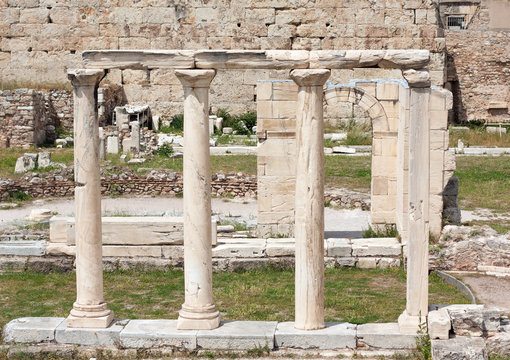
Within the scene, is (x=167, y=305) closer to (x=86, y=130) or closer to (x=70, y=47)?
(x=86, y=130)

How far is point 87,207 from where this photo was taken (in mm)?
11016

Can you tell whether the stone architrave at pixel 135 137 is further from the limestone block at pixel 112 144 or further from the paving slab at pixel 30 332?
the paving slab at pixel 30 332

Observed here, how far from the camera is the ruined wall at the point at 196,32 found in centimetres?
2988

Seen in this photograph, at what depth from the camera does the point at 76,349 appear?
10.7 m

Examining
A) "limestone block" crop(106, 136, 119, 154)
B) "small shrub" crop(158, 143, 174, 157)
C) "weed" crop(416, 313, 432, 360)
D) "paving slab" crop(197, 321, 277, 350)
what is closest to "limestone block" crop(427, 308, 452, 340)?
"weed" crop(416, 313, 432, 360)

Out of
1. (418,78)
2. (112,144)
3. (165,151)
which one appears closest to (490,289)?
(418,78)

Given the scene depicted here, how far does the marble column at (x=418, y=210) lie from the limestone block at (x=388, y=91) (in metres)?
5.97

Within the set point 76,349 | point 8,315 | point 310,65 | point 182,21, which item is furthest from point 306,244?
point 182,21

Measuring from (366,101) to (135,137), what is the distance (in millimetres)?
9979

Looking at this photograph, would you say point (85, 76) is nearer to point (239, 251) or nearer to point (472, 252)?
point (239, 251)

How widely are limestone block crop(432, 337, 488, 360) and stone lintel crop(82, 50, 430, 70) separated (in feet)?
10.5

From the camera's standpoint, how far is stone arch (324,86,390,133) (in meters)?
16.6

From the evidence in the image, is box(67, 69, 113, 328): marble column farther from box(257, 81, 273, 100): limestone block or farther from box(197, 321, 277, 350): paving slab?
box(257, 81, 273, 100): limestone block

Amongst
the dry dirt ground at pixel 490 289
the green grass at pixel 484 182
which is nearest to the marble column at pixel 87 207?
the dry dirt ground at pixel 490 289
